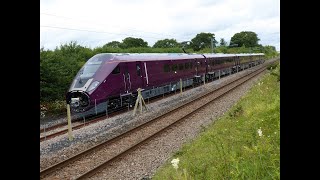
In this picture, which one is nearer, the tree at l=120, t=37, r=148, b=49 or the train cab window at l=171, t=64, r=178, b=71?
the train cab window at l=171, t=64, r=178, b=71

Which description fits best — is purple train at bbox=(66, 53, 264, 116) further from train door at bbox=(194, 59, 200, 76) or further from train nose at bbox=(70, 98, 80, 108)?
train door at bbox=(194, 59, 200, 76)

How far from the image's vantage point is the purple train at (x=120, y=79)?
15.8 metres

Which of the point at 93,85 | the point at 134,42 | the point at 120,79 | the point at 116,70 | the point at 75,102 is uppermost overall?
the point at 134,42

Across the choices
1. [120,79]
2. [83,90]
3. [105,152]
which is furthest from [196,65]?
[105,152]

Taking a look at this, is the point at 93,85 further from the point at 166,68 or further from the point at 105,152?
the point at 166,68

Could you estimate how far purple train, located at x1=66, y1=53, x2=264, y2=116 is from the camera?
15.8 metres

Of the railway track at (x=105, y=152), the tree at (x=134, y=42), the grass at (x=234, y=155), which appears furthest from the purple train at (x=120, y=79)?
the tree at (x=134, y=42)

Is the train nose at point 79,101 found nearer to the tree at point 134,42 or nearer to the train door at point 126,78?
the train door at point 126,78

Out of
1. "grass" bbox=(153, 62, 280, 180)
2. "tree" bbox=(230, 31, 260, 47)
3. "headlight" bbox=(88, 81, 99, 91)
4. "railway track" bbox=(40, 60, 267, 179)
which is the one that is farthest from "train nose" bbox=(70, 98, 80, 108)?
"tree" bbox=(230, 31, 260, 47)

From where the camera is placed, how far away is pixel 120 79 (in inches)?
684

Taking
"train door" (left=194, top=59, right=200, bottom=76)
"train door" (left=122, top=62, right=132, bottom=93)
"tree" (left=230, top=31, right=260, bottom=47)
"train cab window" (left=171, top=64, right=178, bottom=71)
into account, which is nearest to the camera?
"train door" (left=122, top=62, right=132, bottom=93)
